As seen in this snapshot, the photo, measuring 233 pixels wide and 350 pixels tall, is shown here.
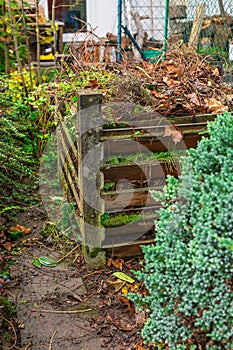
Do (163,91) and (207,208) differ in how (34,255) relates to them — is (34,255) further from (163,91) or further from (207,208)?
(207,208)

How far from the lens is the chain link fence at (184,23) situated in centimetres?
643

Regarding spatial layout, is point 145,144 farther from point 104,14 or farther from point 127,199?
point 104,14

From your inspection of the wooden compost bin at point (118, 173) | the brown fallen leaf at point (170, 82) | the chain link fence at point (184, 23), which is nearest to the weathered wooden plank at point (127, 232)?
the wooden compost bin at point (118, 173)

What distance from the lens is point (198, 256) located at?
1.79m

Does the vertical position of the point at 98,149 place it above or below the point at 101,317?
above

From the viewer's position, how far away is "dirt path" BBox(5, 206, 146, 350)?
273cm

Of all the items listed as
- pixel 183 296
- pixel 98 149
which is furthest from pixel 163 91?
pixel 183 296

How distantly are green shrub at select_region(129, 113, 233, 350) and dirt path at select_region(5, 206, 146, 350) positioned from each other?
772 millimetres

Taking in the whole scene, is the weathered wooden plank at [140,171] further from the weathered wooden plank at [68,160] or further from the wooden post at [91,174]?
the weathered wooden plank at [68,160]

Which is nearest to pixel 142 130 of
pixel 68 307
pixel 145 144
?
pixel 145 144

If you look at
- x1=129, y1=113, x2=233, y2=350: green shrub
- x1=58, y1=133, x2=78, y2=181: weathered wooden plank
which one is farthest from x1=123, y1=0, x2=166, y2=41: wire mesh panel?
x1=129, y1=113, x2=233, y2=350: green shrub

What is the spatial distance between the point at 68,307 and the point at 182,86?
184 cm

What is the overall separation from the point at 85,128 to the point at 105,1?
22.3ft

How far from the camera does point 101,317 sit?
2.94 m
